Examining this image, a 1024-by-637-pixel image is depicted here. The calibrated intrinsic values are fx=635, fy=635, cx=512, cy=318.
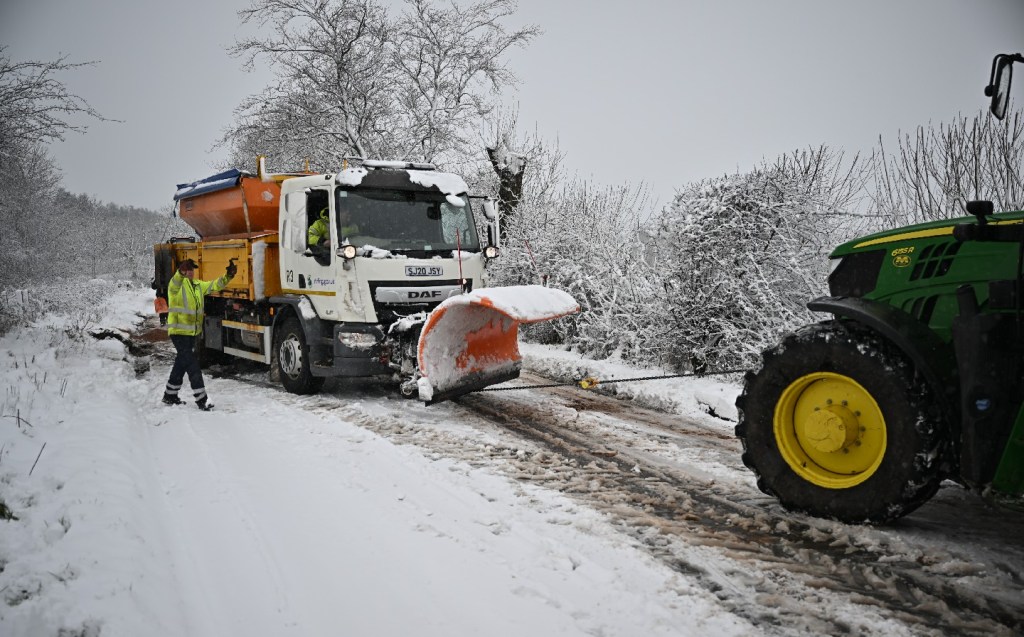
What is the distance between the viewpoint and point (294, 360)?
800 cm

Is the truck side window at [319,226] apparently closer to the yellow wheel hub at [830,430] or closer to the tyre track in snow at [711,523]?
the tyre track in snow at [711,523]

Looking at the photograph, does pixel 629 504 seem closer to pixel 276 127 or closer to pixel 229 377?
pixel 229 377

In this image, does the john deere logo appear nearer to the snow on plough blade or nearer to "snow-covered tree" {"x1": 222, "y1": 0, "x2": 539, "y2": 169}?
the snow on plough blade

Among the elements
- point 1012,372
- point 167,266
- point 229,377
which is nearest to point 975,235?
point 1012,372

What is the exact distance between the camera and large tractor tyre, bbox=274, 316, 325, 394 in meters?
7.82

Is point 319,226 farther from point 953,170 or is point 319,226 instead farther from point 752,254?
point 953,170

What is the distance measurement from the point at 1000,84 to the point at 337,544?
13.2ft

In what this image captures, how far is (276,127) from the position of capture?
19516mm

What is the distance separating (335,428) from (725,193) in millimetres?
6100

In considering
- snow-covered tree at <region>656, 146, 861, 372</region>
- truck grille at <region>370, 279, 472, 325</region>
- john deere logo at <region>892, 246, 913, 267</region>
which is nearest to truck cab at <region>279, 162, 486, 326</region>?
truck grille at <region>370, 279, 472, 325</region>

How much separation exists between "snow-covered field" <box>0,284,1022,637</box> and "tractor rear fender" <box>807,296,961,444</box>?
799mm

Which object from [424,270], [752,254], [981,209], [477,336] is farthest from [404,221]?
[981,209]

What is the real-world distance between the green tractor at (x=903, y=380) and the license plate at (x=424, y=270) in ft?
14.8

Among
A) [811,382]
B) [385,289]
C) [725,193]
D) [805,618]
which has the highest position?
[725,193]
